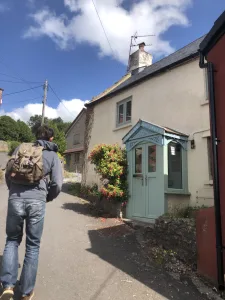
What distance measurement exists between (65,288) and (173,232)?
2.42 m

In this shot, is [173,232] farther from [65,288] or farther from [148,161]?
[148,161]

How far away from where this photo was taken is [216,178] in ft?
12.4

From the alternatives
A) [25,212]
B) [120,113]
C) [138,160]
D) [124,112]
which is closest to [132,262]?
[25,212]

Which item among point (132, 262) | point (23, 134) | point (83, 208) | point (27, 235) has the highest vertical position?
point (23, 134)

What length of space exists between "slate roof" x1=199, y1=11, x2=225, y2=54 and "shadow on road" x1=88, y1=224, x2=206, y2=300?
3816 mm

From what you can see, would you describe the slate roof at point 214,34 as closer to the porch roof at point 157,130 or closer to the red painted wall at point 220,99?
the red painted wall at point 220,99

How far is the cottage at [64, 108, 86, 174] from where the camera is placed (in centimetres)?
2645

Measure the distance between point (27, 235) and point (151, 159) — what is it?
5334 millimetres

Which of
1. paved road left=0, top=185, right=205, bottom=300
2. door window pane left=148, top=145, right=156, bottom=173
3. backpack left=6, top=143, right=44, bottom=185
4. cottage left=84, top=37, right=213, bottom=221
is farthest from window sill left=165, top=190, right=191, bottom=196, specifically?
backpack left=6, top=143, right=44, bottom=185

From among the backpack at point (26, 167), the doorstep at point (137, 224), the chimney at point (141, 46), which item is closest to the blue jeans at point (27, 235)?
the backpack at point (26, 167)

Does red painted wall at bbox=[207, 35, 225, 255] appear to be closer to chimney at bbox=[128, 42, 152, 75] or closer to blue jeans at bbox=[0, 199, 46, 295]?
blue jeans at bbox=[0, 199, 46, 295]

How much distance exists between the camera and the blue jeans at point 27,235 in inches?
113

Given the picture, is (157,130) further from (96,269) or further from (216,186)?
(96,269)

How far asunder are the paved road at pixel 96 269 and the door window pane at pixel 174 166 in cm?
194
